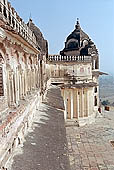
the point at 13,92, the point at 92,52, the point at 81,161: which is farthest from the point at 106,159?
the point at 92,52

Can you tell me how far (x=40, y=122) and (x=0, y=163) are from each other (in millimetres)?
3623

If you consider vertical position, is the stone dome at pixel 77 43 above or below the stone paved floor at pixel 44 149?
above

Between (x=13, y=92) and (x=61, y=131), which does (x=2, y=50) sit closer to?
(x=13, y=92)

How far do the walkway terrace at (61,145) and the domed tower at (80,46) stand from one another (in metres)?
7.52

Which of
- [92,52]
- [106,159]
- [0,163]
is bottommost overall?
[106,159]

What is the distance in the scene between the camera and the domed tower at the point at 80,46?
22.0 meters

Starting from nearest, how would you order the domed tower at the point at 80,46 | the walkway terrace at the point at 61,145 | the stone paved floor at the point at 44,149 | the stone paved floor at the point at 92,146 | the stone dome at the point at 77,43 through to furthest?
the stone paved floor at the point at 44,149 < the walkway terrace at the point at 61,145 < the stone paved floor at the point at 92,146 < the domed tower at the point at 80,46 < the stone dome at the point at 77,43

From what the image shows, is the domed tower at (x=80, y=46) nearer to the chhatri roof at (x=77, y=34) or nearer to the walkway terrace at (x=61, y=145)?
the chhatri roof at (x=77, y=34)

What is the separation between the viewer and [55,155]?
4.57 meters

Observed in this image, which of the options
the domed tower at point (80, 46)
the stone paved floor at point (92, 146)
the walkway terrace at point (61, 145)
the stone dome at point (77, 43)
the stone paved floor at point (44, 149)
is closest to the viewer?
the stone paved floor at point (44, 149)

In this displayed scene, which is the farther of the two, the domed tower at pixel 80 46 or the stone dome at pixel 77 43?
the stone dome at pixel 77 43

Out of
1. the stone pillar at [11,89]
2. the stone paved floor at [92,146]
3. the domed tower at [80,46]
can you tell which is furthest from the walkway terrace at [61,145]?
the domed tower at [80,46]

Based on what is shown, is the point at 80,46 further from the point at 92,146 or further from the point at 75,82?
the point at 92,146

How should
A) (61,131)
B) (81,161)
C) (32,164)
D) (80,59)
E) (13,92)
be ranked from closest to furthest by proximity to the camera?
1. (32,164)
2. (13,92)
3. (61,131)
4. (81,161)
5. (80,59)
